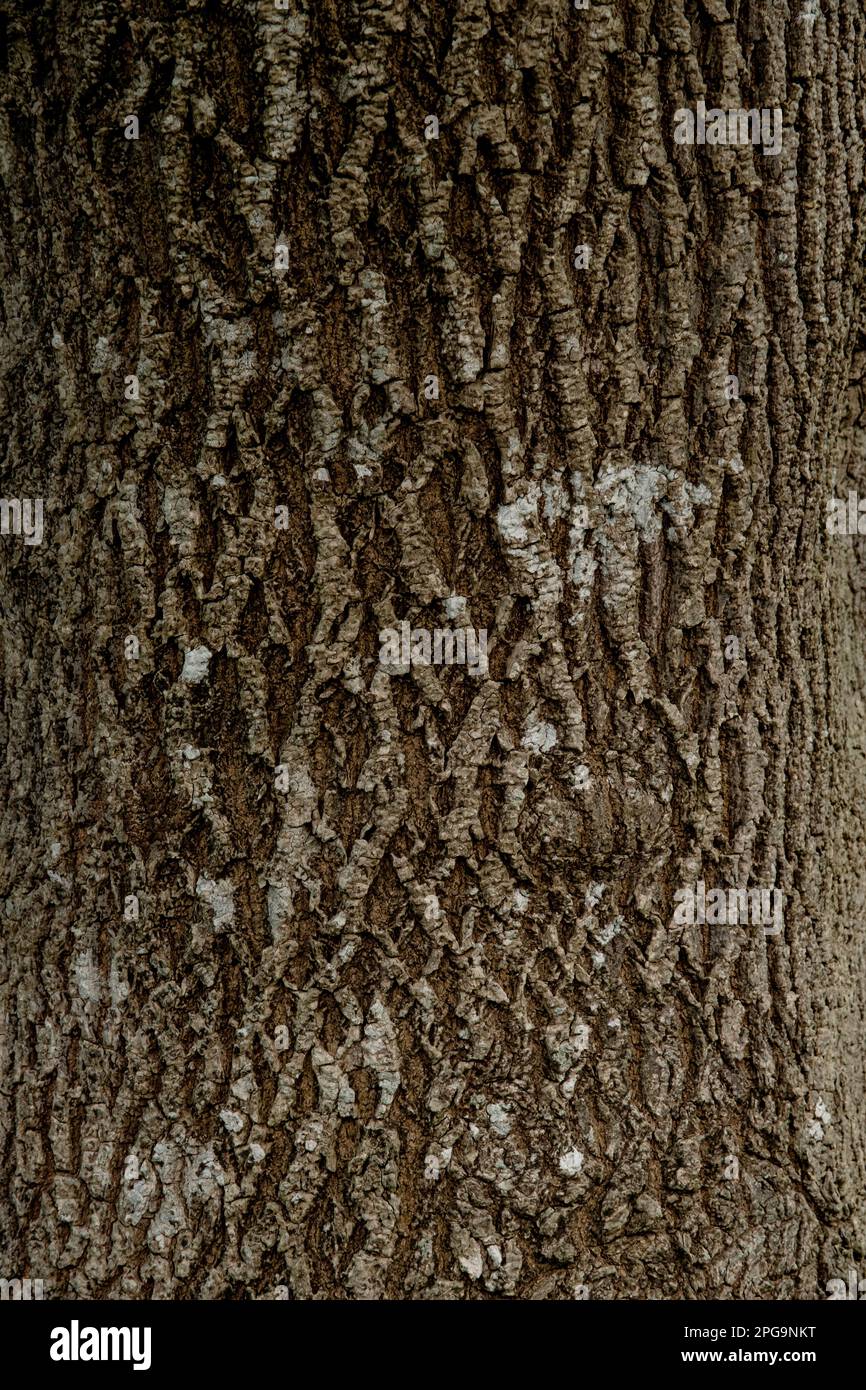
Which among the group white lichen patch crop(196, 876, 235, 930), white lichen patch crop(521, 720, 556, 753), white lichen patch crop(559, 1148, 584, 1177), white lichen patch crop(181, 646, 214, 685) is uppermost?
white lichen patch crop(181, 646, 214, 685)

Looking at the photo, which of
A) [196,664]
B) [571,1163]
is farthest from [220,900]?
[571,1163]

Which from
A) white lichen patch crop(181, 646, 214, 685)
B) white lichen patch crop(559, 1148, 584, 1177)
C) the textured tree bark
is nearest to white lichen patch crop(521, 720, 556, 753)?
the textured tree bark

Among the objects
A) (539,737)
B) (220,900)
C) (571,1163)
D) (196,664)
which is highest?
(196,664)

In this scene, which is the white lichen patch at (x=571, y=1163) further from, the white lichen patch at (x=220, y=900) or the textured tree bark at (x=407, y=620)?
the white lichen patch at (x=220, y=900)

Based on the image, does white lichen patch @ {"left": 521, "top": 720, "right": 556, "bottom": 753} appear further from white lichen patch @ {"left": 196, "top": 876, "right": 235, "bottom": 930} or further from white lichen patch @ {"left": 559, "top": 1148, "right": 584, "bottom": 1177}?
white lichen patch @ {"left": 559, "top": 1148, "right": 584, "bottom": 1177}

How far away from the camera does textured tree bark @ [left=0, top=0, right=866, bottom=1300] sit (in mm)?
1709

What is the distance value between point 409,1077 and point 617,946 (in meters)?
0.39

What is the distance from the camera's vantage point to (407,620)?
5.78ft

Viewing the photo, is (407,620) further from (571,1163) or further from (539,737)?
(571,1163)

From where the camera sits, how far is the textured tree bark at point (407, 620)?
5.61 feet

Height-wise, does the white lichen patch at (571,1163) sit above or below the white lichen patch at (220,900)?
below

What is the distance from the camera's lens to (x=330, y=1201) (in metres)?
1.80

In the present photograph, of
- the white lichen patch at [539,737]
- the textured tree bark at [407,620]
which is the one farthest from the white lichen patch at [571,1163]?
the white lichen patch at [539,737]

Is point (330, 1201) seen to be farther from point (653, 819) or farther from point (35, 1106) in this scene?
point (653, 819)
